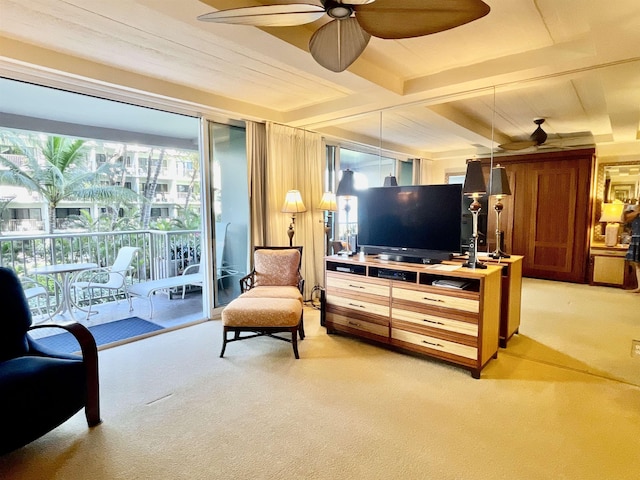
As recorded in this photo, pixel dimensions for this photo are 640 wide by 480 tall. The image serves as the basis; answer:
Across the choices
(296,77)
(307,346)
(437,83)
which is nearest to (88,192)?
(296,77)

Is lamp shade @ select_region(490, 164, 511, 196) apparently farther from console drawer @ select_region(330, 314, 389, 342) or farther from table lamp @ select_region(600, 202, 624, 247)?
table lamp @ select_region(600, 202, 624, 247)

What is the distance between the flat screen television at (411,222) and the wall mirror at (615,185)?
4.82 m

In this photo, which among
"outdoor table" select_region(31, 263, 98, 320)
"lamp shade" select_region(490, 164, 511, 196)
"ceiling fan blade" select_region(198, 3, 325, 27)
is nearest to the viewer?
"ceiling fan blade" select_region(198, 3, 325, 27)

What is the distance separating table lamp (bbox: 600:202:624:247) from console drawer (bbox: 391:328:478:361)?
4.94 metres

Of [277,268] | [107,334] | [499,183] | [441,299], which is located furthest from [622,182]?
[107,334]

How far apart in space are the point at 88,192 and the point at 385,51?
454cm

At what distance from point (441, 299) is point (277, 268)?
70.0 inches

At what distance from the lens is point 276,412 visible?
7.48 feet

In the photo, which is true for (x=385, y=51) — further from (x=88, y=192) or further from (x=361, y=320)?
(x=88, y=192)

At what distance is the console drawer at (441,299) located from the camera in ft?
8.84

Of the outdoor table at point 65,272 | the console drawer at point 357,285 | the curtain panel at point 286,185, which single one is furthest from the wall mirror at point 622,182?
the outdoor table at point 65,272

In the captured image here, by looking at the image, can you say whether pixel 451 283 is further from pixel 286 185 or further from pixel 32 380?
pixel 32 380

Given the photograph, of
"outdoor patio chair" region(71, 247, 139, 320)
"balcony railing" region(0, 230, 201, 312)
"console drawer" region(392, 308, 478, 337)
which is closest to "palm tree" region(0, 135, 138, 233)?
"balcony railing" region(0, 230, 201, 312)

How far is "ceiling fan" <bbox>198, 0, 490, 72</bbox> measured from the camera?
4.84 feet
